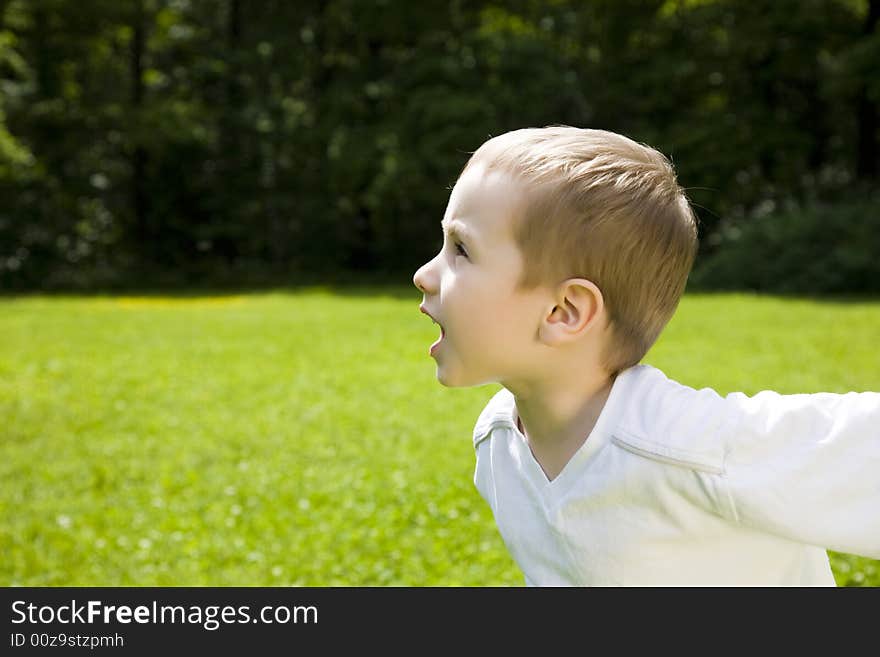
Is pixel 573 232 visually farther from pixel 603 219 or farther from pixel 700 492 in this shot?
pixel 700 492

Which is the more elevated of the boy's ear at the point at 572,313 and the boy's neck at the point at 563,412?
the boy's ear at the point at 572,313

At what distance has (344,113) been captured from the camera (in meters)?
22.2

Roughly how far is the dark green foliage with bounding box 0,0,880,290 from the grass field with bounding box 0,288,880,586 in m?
9.11

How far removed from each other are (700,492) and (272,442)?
5.33m

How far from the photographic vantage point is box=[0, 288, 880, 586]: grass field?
4.44 metres

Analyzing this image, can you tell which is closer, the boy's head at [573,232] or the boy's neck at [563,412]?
the boy's head at [573,232]

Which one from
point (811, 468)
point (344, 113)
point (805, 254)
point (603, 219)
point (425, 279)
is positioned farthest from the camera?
point (344, 113)

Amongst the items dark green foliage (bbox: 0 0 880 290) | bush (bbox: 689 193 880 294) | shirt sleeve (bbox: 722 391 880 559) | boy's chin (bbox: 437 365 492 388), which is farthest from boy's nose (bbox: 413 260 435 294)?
dark green foliage (bbox: 0 0 880 290)

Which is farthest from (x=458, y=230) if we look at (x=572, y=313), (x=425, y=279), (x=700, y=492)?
(x=700, y=492)

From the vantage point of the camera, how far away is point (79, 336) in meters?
11.6

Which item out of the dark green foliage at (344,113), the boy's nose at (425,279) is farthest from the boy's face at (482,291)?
the dark green foliage at (344,113)

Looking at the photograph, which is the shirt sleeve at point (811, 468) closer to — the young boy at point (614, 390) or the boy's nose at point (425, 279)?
the young boy at point (614, 390)

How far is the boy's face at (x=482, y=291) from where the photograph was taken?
1.53 metres
